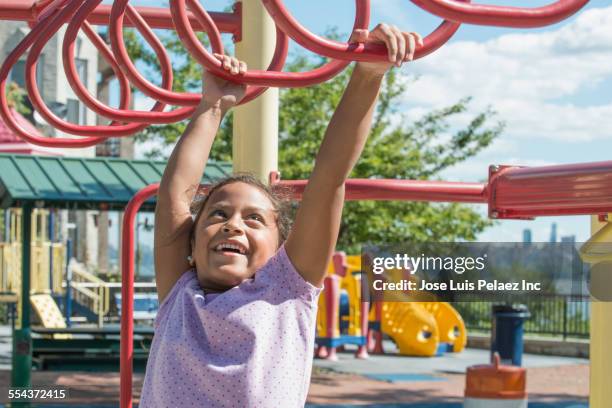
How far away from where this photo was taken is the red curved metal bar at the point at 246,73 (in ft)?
5.26

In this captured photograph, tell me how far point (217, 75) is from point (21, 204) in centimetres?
751

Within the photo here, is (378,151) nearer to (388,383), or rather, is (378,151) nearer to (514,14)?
(388,383)

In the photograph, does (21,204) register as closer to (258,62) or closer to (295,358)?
(258,62)

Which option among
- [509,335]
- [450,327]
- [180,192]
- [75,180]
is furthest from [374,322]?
[180,192]

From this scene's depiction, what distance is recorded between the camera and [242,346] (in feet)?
5.05

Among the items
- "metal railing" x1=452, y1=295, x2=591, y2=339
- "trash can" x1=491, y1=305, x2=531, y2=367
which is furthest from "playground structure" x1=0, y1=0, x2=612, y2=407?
"metal railing" x1=452, y1=295, x2=591, y2=339

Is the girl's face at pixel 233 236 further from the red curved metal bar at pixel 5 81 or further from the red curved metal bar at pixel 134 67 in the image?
the red curved metal bar at pixel 5 81

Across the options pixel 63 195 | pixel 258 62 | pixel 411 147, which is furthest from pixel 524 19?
pixel 411 147

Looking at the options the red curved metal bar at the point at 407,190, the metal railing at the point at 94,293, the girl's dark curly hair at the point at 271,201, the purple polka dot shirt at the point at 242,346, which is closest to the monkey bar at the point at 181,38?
the girl's dark curly hair at the point at 271,201

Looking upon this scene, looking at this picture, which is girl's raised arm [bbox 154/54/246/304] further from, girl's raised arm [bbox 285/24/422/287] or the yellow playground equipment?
the yellow playground equipment

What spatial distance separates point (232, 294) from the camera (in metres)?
1.59

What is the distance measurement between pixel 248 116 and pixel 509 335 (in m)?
8.22

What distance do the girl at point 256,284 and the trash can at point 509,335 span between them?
8921 millimetres

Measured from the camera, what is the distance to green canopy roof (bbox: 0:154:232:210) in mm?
8578
